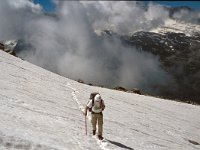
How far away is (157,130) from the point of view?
33844mm

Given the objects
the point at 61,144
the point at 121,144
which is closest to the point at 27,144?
the point at 61,144

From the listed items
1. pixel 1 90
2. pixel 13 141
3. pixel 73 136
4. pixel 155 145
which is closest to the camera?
pixel 13 141

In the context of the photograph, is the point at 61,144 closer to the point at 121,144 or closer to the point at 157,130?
the point at 121,144

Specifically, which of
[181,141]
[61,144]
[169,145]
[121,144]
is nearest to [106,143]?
[121,144]

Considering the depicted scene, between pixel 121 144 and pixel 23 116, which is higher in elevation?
A: pixel 23 116

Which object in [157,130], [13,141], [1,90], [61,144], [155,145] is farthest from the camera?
[157,130]

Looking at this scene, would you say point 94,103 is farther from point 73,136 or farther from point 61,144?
point 61,144

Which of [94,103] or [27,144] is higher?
[94,103]

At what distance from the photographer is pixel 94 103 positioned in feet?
→ 70.1

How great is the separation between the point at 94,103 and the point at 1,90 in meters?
8.89

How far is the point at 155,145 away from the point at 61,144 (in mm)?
10043

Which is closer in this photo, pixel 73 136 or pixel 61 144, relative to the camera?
pixel 61 144

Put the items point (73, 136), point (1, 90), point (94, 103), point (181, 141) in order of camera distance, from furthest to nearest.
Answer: point (181, 141) → point (1, 90) → point (94, 103) → point (73, 136)

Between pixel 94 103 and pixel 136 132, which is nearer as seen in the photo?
pixel 94 103
